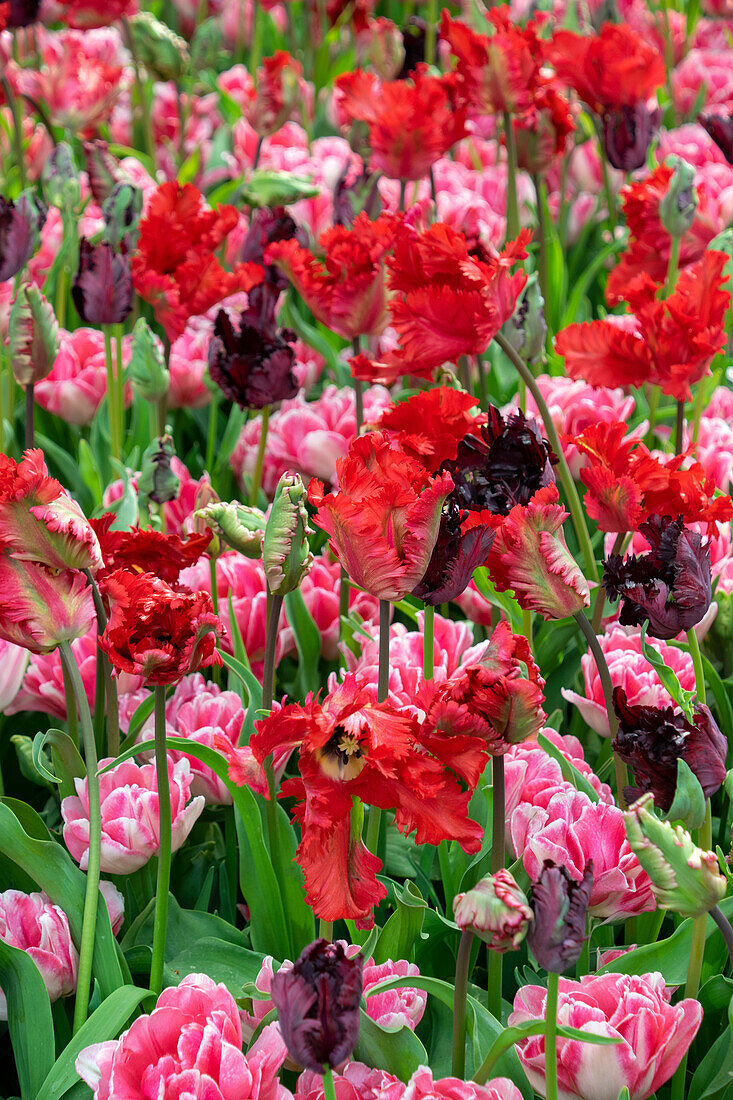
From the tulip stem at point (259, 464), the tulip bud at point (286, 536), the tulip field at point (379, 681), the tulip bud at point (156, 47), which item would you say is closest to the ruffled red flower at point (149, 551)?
the tulip field at point (379, 681)

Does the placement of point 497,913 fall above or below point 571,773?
above

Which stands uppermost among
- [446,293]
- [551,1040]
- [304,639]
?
[446,293]

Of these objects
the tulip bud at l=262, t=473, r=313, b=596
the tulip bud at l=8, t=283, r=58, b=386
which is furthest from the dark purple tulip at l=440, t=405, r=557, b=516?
the tulip bud at l=8, t=283, r=58, b=386

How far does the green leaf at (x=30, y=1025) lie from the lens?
28.8 inches

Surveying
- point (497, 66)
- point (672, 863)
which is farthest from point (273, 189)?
point (672, 863)

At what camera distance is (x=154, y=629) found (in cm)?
70

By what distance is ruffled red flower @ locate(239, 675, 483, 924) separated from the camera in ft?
2.01

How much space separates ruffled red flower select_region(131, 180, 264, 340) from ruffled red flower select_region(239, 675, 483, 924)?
704 mm

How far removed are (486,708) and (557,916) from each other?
111mm

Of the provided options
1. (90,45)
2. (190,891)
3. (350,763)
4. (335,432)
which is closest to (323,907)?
(350,763)

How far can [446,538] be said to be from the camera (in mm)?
709

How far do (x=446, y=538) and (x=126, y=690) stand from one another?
0.43m

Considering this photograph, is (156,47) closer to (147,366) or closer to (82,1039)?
(147,366)

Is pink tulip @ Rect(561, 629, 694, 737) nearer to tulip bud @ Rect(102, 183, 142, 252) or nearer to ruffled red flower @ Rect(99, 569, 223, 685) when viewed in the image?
ruffled red flower @ Rect(99, 569, 223, 685)
